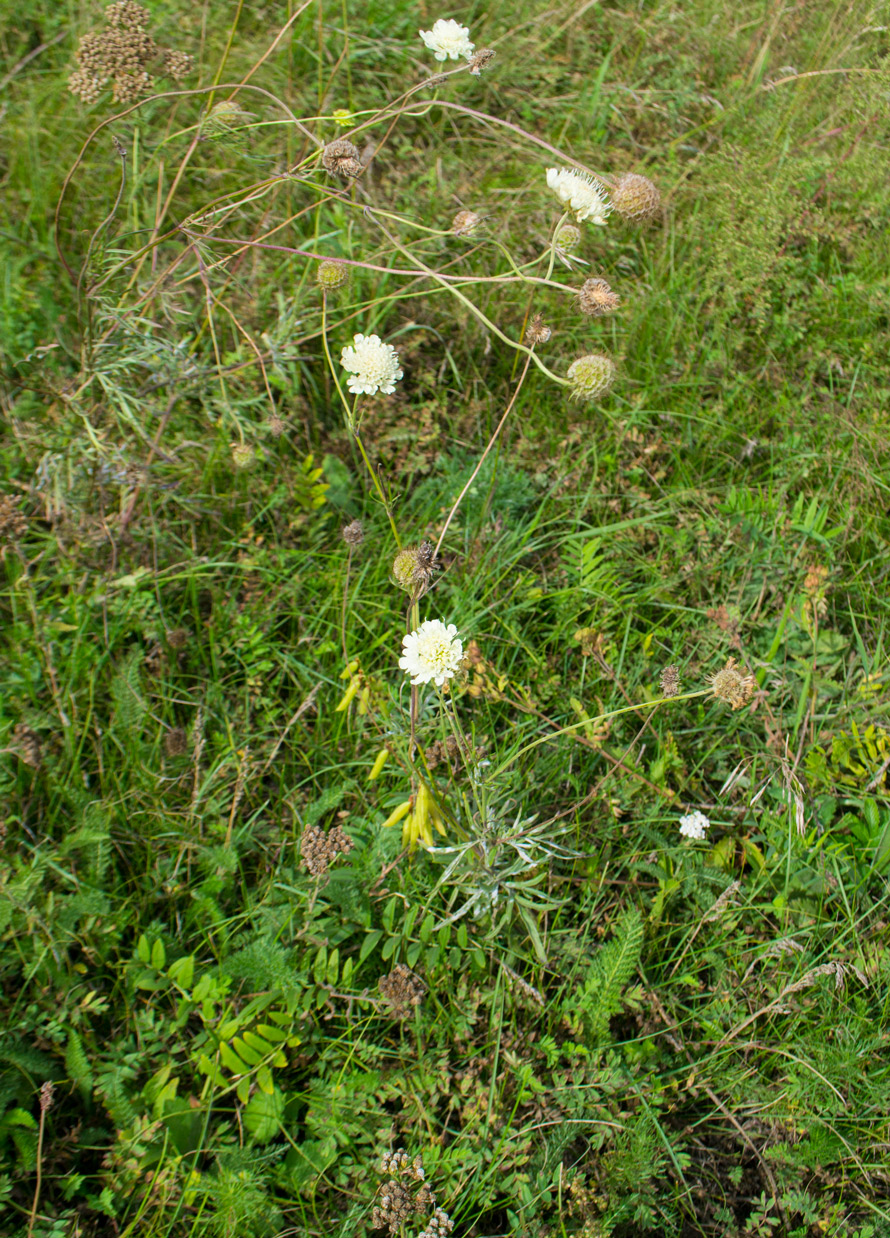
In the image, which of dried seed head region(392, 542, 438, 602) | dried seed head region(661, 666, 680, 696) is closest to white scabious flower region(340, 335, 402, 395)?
dried seed head region(392, 542, 438, 602)

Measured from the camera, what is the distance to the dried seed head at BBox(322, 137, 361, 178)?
1579mm

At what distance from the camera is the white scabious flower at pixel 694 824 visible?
1.78 metres

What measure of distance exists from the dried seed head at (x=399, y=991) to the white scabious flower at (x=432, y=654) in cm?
61

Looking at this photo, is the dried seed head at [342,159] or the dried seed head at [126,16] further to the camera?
the dried seed head at [126,16]

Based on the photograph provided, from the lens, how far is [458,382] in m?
2.41

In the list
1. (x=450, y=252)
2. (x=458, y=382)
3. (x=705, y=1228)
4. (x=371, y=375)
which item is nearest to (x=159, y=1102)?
(x=705, y=1228)

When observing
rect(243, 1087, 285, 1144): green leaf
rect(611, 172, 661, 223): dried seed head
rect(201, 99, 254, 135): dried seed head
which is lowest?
rect(243, 1087, 285, 1144): green leaf

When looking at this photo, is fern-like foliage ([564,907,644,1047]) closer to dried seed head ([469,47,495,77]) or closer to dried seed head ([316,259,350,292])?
dried seed head ([316,259,350,292])

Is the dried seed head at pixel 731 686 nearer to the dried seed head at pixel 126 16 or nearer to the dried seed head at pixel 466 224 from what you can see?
the dried seed head at pixel 466 224

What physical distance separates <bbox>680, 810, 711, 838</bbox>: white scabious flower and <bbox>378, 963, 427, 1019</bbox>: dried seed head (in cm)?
68

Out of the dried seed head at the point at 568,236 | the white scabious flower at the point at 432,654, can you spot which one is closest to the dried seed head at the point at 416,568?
the white scabious flower at the point at 432,654

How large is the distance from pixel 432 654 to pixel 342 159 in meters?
1.02

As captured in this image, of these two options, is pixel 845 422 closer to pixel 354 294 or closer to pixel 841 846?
pixel 841 846

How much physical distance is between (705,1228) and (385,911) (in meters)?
0.86
